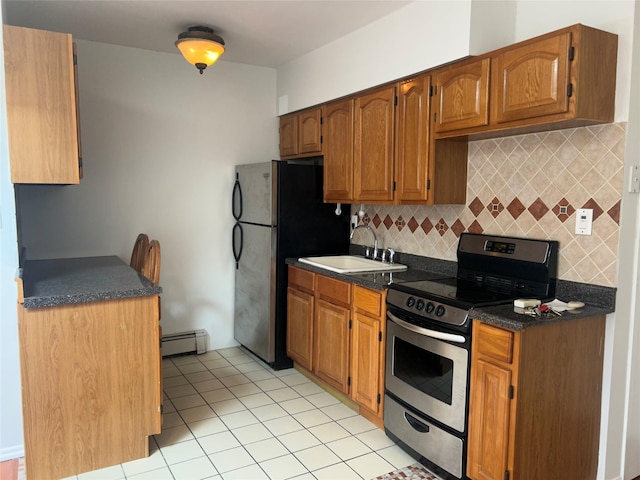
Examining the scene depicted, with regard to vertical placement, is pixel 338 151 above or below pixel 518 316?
above

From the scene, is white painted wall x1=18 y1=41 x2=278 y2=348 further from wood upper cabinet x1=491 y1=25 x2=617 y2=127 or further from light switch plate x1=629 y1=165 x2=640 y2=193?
light switch plate x1=629 y1=165 x2=640 y2=193

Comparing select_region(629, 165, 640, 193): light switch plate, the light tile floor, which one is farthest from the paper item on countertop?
the light tile floor

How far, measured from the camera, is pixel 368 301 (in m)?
2.84

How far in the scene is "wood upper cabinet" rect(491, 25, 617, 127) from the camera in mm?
1996

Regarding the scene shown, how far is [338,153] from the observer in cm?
352

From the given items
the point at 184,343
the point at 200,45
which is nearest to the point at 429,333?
the point at 200,45

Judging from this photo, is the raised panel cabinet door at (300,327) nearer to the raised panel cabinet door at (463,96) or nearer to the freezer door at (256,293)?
the freezer door at (256,293)

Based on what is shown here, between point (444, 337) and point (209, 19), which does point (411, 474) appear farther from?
point (209, 19)

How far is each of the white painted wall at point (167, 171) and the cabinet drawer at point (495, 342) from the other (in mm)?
2630

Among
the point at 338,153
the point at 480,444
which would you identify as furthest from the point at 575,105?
the point at 338,153

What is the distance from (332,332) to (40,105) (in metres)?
2.08

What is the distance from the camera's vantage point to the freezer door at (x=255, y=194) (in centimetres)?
362

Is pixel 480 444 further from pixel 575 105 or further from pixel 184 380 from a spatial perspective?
pixel 184 380

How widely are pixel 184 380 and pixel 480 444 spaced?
2235 millimetres
